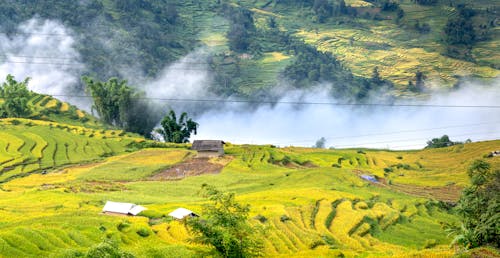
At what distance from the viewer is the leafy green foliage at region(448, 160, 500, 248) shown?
851 inches

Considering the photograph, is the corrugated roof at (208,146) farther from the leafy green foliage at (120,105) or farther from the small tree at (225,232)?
the small tree at (225,232)

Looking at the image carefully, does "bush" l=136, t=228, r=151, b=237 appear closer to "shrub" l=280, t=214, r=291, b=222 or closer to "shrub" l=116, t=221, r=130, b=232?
"shrub" l=116, t=221, r=130, b=232

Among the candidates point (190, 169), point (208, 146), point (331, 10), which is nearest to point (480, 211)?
point (190, 169)

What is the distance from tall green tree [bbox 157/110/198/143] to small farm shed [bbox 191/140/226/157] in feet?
57.9

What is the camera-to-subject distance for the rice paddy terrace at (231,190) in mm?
26875

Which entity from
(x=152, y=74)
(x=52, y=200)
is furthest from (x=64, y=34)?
(x=52, y=200)

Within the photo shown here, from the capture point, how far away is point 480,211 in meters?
28.3

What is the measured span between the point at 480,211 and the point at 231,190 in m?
25.3

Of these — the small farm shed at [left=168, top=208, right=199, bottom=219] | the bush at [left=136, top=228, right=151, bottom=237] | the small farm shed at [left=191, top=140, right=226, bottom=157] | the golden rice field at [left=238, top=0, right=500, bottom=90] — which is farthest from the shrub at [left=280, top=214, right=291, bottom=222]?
the golden rice field at [left=238, top=0, right=500, bottom=90]

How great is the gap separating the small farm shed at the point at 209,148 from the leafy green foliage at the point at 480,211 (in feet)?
112

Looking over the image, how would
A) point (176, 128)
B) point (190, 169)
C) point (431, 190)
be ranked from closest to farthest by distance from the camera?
point (431, 190) < point (190, 169) < point (176, 128)

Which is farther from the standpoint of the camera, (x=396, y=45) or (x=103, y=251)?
(x=396, y=45)

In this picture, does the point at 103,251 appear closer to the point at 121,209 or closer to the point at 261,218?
the point at 261,218

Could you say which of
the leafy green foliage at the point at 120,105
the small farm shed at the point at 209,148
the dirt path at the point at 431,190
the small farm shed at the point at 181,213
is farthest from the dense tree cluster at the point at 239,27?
the small farm shed at the point at 181,213
